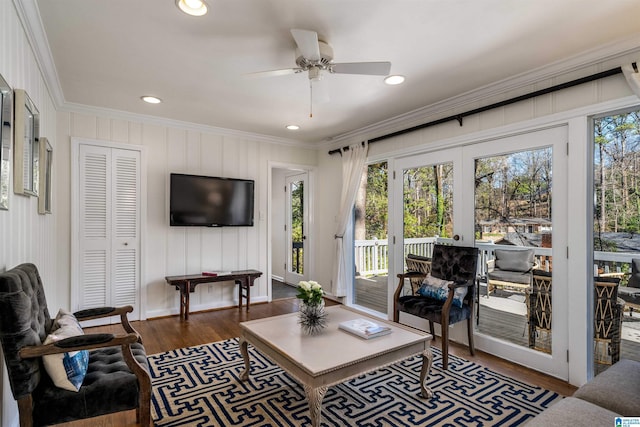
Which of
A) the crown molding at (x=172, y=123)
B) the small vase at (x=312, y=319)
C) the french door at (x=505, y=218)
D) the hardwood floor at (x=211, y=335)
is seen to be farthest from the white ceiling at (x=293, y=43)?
the hardwood floor at (x=211, y=335)

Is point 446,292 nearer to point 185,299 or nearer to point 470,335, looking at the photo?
point 470,335

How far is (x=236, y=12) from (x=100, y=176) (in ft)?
9.66

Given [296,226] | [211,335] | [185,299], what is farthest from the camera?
[296,226]

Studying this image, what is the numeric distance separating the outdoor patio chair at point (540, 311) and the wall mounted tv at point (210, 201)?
11.5 ft

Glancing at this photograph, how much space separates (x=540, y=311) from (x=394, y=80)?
2.41 metres

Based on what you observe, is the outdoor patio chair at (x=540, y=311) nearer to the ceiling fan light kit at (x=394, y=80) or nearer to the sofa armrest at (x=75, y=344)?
the ceiling fan light kit at (x=394, y=80)

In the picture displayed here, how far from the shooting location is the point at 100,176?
13.0ft

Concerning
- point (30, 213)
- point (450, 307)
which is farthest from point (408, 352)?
point (30, 213)

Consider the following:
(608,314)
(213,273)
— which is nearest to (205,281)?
(213,273)

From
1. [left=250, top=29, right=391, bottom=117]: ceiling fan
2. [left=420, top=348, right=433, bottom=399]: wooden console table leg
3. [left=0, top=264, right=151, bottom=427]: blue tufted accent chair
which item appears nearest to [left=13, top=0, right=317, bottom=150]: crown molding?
[left=250, top=29, right=391, bottom=117]: ceiling fan

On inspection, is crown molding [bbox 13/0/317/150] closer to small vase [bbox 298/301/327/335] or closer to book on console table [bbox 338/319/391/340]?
small vase [bbox 298/301/327/335]

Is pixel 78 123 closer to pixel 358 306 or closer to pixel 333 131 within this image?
pixel 333 131

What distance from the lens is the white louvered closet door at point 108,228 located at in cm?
386

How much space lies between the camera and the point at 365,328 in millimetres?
2461
